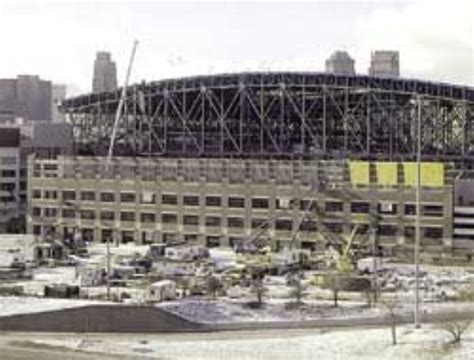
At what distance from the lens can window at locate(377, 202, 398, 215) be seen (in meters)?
75.4

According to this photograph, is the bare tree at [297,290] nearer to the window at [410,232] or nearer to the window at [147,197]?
the window at [410,232]

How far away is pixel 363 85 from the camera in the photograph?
93.1m

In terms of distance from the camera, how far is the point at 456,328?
1606 inches

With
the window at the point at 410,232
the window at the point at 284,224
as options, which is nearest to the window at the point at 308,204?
the window at the point at 284,224

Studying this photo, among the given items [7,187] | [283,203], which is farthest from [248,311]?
[7,187]

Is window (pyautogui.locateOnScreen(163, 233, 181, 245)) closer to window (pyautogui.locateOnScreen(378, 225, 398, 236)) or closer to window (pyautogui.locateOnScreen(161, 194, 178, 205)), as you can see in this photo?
window (pyautogui.locateOnScreen(161, 194, 178, 205))

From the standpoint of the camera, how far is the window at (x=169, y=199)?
85.0 m

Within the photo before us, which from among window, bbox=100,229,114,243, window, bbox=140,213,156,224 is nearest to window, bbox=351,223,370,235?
window, bbox=140,213,156,224

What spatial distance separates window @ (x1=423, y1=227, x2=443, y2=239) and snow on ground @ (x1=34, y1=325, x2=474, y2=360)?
1207 inches

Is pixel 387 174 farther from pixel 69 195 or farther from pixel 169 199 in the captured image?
pixel 69 195

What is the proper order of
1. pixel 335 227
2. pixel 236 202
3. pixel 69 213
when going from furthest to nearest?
pixel 69 213 < pixel 236 202 < pixel 335 227

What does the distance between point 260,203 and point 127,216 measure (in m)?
12.9

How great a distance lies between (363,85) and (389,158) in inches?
275

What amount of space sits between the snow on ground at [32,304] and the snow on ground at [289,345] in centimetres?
276
